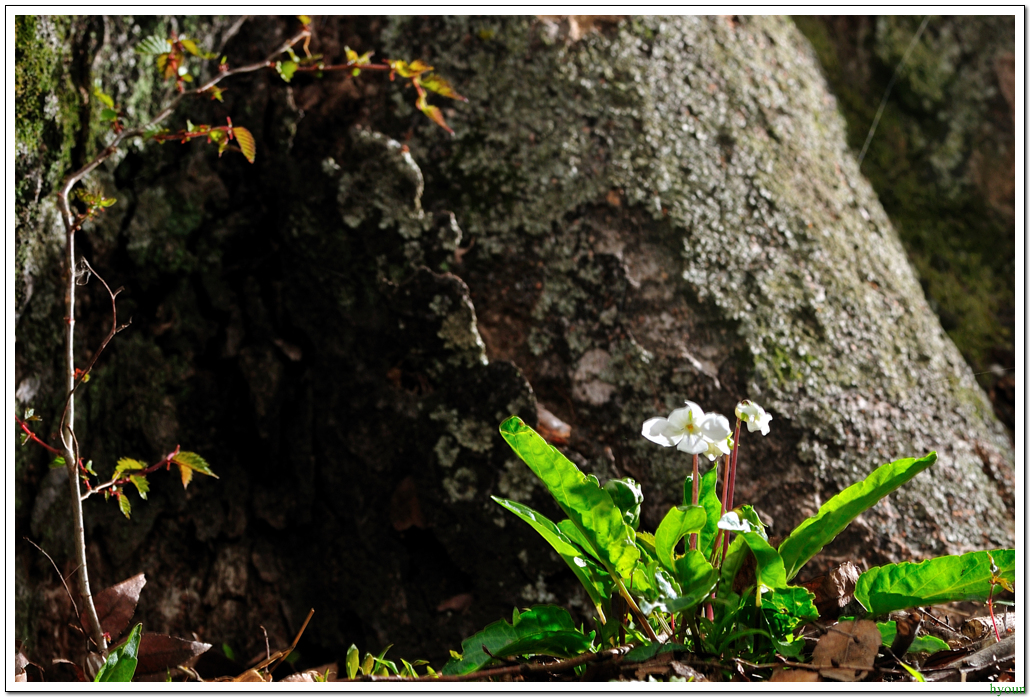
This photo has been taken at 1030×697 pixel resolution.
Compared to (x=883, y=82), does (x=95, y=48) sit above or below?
below

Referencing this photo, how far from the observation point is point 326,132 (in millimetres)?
1789

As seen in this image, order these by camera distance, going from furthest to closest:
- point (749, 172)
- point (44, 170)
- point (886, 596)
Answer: point (749, 172)
point (44, 170)
point (886, 596)

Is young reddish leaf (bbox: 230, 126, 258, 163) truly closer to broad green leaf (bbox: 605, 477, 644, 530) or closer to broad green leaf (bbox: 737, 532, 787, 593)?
broad green leaf (bbox: 605, 477, 644, 530)

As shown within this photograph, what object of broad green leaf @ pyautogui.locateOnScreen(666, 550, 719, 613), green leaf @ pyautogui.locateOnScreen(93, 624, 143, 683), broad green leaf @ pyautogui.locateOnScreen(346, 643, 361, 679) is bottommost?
broad green leaf @ pyautogui.locateOnScreen(346, 643, 361, 679)

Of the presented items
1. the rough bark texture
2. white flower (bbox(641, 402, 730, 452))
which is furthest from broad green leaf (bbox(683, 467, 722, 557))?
the rough bark texture

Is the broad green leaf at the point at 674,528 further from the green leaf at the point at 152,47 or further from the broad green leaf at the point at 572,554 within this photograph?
the green leaf at the point at 152,47

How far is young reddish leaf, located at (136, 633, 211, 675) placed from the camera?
1228 mm

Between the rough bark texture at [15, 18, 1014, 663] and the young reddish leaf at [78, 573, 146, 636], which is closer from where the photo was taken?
the young reddish leaf at [78, 573, 146, 636]

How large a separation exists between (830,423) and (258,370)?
4.44 feet

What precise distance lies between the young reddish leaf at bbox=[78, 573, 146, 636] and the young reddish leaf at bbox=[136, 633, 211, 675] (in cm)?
6

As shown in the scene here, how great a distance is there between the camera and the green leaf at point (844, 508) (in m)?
1.02

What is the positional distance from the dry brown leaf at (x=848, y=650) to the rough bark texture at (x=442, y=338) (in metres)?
0.60
